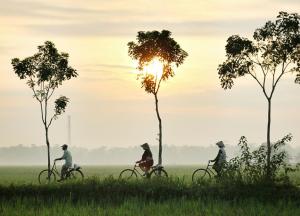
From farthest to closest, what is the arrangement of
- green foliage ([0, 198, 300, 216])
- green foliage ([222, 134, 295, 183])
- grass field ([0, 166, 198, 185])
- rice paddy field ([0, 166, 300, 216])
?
grass field ([0, 166, 198, 185]), green foliage ([222, 134, 295, 183]), rice paddy field ([0, 166, 300, 216]), green foliage ([0, 198, 300, 216])

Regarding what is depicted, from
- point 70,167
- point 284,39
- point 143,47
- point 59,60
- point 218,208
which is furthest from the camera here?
point 59,60

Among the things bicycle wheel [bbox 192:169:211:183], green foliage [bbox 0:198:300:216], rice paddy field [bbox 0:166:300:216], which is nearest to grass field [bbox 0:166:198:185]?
bicycle wheel [bbox 192:169:211:183]

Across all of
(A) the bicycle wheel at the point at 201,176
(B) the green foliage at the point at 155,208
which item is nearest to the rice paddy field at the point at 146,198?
(B) the green foliage at the point at 155,208

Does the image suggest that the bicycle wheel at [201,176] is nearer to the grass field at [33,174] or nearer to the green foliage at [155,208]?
the grass field at [33,174]

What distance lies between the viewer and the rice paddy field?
19.6 meters

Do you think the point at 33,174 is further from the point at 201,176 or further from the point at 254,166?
the point at 254,166

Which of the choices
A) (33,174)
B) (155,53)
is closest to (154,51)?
(155,53)

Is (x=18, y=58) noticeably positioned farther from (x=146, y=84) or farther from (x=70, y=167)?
(x=70, y=167)

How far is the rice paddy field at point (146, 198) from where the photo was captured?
→ 773 inches

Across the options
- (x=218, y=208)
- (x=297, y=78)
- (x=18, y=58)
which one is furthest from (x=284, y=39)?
(x=18, y=58)

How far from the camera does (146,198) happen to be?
23703mm

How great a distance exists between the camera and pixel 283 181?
84.9 feet

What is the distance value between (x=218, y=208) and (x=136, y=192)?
16.3 feet

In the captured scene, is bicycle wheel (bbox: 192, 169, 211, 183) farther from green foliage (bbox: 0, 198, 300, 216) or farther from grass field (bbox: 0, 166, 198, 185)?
green foliage (bbox: 0, 198, 300, 216)
